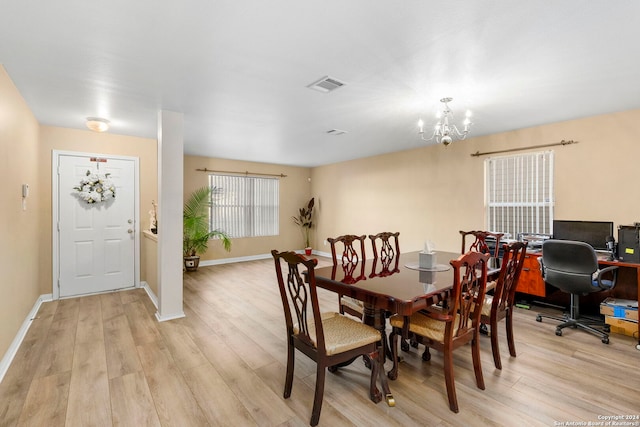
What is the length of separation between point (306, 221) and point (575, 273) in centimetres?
595

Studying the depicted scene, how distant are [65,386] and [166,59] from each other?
250 centimetres

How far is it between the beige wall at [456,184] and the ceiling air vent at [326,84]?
3066 millimetres

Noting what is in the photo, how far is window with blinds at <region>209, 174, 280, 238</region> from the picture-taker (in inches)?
267

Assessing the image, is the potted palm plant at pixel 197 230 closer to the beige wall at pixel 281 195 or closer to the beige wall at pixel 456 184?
the beige wall at pixel 281 195

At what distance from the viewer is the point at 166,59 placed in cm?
227

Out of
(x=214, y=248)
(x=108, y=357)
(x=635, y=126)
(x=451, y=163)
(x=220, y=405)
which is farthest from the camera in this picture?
(x=214, y=248)

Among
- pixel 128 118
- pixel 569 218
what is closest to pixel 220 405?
pixel 128 118

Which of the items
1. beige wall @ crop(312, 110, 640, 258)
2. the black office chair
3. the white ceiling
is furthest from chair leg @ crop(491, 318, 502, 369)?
beige wall @ crop(312, 110, 640, 258)

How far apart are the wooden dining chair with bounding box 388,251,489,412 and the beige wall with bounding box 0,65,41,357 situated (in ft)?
10.4

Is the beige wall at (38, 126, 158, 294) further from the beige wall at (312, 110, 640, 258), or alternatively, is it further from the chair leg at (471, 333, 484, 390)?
the chair leg at (471, 333, 484, 390)

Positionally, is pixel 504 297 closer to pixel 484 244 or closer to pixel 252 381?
pixel 484 244

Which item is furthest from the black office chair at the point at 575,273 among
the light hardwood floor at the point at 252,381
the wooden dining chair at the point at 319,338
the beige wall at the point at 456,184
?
the wooden dining chair at the point at 319,338

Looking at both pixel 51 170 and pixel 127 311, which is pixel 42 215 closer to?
pixel 51 170

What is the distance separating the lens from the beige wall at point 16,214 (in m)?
2.44
